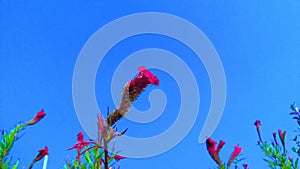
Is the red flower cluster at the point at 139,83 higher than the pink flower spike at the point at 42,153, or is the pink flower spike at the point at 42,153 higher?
→ the pink flower spike at the point at 42,153

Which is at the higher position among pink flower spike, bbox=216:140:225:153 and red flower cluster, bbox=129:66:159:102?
red flower cluster, bbox=129:66:159:102

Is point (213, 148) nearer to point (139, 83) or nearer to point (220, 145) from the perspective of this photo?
point (220, 145)

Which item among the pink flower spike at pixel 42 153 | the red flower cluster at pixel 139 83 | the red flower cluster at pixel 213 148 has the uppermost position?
the pink flower spike at pixel 42 153

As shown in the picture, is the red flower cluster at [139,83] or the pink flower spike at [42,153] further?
the pink flower spike at [42,153]

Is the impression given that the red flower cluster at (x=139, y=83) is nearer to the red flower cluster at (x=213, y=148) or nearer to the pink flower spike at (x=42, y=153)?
the red flower cluster at (x=213, y=148)

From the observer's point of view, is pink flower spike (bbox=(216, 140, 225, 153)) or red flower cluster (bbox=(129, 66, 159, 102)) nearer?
red flower cluster (bbox=(129, 66, 159, 102))

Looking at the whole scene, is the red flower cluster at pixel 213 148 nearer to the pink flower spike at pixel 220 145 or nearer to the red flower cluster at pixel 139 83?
the pink flower spike at pixel 220 145

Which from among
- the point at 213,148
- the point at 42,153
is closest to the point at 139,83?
the point at 213,148

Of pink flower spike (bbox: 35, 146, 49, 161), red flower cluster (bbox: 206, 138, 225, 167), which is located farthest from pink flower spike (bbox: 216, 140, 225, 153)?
pink flower spike (bbox: 35, 146, 49, 161)

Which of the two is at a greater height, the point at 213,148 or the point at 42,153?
the point at 42,153

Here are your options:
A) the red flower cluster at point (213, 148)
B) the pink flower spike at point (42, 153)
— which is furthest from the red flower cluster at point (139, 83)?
the pink flower spike at point (42, 153)

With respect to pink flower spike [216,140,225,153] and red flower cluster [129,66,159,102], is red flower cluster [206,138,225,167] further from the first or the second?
red flower cluster [129,66,159,102]

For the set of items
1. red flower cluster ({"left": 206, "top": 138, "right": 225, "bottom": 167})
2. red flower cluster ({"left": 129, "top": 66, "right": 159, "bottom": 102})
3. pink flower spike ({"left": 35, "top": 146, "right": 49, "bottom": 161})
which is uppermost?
pink flower spike ({"left": 35, "top": 146, "right": 49, "bottom": 161})

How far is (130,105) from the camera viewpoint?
35.8 inches
